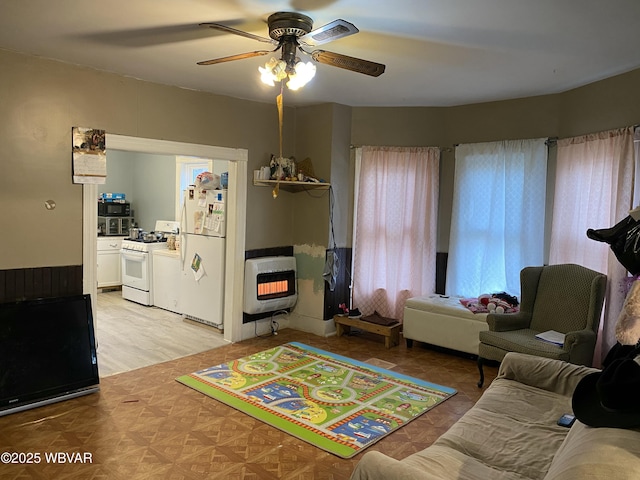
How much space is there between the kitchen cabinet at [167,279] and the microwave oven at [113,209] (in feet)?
6.16

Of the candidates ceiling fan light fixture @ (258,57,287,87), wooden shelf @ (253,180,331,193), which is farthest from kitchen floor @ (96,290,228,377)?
ceiling fan light fixture @ (258,57,287,87)

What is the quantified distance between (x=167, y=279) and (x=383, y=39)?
4245 millimetres

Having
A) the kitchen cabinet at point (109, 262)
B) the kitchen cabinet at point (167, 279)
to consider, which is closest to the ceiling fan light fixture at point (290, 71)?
the kitchen cabinet at point (167, 279)

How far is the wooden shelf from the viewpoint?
4.97 m

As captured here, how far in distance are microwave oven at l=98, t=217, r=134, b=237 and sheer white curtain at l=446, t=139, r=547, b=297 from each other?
17.4ft

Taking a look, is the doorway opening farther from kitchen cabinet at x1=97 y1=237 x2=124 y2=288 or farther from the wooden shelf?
kitchen cabinet at x1=97 y1=237 x2=124 y2=288

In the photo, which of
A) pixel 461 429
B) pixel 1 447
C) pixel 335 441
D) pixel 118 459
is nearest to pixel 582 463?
pixel 461 429

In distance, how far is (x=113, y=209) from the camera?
757 cm

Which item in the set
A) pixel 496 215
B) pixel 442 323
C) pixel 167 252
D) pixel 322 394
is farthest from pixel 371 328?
pixel 167 252

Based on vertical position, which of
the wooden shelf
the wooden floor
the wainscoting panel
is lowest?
the wooden floor

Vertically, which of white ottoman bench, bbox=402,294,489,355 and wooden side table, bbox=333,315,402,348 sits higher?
Answer: white ottoman bench, bbox=402,294,489,355

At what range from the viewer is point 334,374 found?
4.05m

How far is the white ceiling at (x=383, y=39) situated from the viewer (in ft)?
8.33

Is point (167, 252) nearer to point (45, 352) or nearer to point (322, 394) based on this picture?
point (45, 352)
